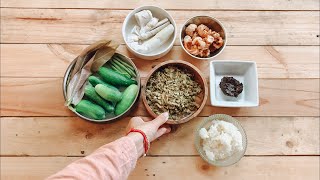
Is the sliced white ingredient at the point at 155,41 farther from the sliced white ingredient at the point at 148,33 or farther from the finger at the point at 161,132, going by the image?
the finger at the point at 161,132

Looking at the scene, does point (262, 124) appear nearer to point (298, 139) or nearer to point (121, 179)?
point (298, 139)

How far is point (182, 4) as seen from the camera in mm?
1172

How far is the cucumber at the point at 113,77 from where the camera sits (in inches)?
40.8

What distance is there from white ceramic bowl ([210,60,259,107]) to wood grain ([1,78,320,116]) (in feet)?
0.16

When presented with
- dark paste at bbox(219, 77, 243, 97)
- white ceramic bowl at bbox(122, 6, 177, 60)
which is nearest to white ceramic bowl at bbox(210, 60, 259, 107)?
dark paste at bbox(219, 77, 243, 97)

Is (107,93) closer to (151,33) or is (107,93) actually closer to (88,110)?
(88,110)

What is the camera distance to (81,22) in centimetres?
116

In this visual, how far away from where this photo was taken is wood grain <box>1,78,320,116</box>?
3.62ft

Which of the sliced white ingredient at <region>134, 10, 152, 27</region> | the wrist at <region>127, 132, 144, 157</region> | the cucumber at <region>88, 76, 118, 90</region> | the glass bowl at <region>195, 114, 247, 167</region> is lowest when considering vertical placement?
the glass bowl at <region>195, 114, 247, 167</region>

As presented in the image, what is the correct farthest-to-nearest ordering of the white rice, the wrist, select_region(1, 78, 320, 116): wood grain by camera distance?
select_region(1, 78, 320, 116): wood grain, the white rice, the wrist

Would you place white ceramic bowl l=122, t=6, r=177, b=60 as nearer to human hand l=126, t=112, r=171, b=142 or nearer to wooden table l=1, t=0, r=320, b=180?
wooden table l=1, t=0, r=320, b=180

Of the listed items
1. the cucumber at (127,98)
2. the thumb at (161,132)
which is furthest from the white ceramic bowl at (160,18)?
the thumb at (161,132)

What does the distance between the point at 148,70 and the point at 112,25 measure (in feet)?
0.61

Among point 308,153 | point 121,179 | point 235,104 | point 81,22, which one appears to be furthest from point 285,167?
point 81,22
